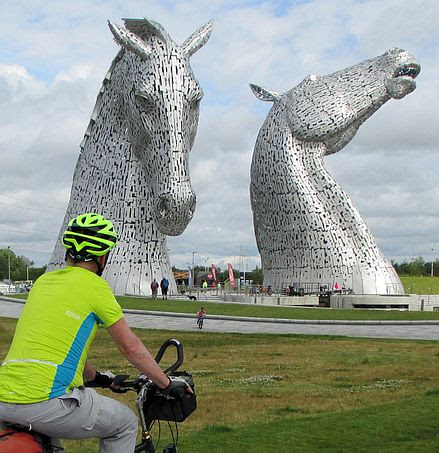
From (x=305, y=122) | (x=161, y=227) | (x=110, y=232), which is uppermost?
(x=305, y=122)

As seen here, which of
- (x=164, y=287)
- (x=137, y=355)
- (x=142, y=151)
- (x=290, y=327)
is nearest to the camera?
(x=137, y=355)

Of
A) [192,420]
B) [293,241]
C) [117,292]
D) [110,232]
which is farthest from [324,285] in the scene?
[110,232]

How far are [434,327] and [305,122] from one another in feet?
61.1

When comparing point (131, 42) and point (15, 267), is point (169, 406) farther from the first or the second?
point (15, 267)

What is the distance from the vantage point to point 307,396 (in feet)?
30.8

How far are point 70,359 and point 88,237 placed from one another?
24.4 inches

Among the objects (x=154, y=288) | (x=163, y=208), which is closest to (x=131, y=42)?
(x=163, y=208)

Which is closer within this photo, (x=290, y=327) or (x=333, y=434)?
(x=333, y=434)

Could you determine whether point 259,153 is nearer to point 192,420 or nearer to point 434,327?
point 434,327

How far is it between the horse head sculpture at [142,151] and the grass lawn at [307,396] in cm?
1587

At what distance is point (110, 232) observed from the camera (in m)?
3.87

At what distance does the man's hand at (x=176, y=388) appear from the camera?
A: 3.70 meters

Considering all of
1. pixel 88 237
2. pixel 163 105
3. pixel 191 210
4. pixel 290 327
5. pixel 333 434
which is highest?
pixel 163 105

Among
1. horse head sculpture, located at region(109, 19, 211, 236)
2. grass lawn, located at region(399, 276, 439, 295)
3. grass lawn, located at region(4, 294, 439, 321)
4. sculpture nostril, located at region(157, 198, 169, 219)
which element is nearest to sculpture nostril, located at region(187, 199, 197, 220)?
horse head sculpture, located at region(109, 19, 211, 236)
